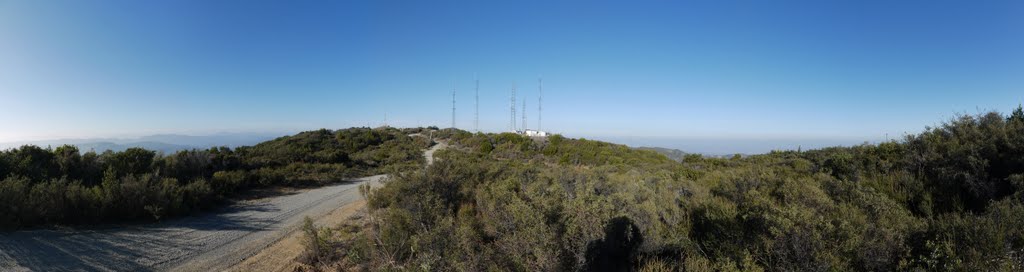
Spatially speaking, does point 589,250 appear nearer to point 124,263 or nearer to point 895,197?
point 895,197

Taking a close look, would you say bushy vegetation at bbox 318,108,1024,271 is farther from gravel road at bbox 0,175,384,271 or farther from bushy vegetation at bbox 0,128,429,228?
bushy vegetation at bbox 0,128,429,228

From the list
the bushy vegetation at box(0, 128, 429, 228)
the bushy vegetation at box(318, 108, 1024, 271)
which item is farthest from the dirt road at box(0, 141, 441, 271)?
the bushy vegetation at box(318, 108, 1024, 271)

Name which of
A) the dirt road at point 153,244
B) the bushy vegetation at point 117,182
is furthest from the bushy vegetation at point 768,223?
the bushy vegetation at point 117,182

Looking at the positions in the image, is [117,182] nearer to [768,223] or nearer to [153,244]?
[153,244]

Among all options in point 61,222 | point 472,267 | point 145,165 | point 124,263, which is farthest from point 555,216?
point 145,165

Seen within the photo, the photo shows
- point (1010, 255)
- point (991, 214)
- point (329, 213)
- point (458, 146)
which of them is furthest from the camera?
point (458, 146)

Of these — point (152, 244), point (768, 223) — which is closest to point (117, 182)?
point (152, 244)
